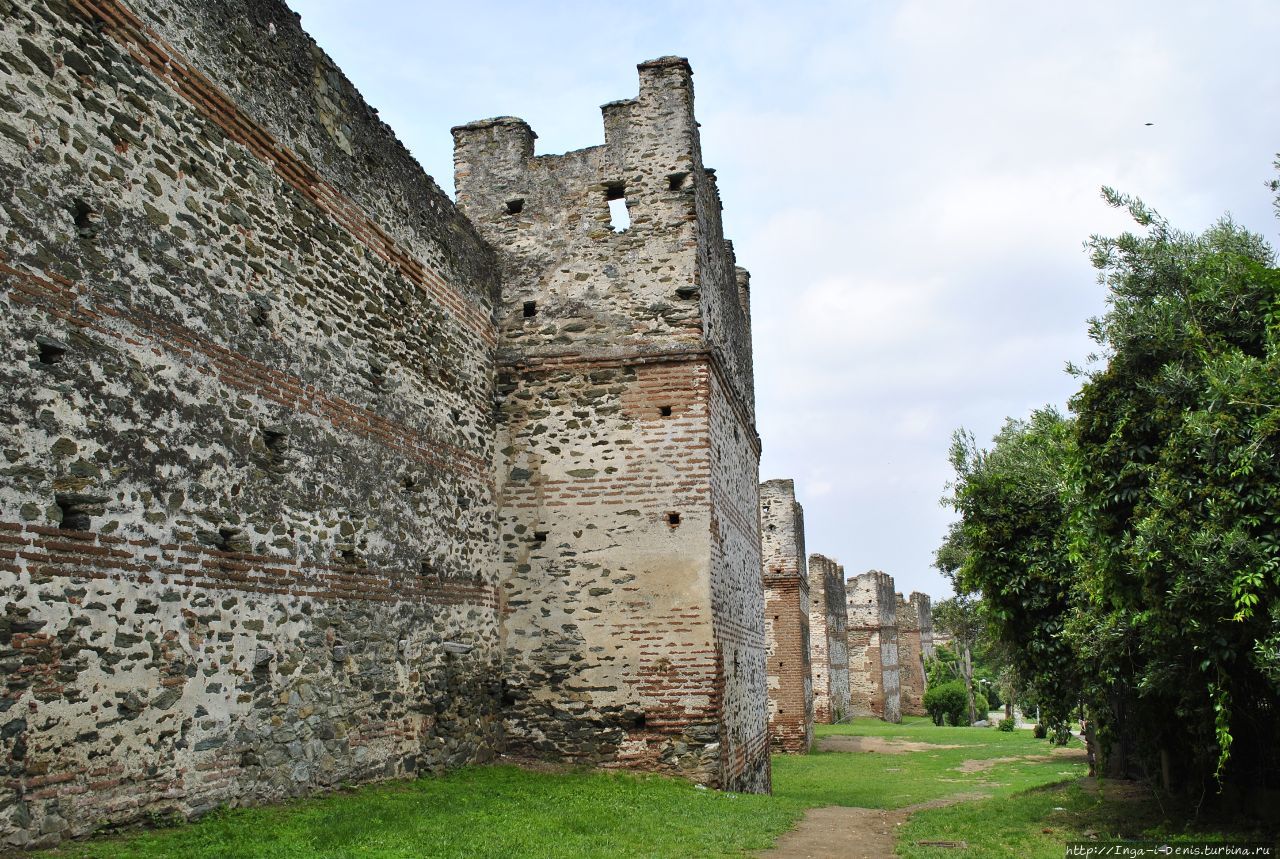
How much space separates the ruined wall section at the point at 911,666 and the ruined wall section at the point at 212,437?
33.6 metres

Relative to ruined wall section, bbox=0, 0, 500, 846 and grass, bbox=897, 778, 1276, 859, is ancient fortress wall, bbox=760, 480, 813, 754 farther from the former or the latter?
ruined wall section, bbox=0, 0, 500, 846

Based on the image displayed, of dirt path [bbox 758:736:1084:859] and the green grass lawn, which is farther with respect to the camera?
dirt path [bbox 758:736:1084:859]

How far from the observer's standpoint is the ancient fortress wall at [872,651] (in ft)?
122

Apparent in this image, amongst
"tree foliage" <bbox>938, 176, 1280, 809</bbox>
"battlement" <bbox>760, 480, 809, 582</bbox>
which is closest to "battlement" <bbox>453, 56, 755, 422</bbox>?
"tree foliage" <bbox>938, 176, 1280, 809</bbox>

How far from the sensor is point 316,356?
876 centimetres

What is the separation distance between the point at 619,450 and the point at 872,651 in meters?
28.5

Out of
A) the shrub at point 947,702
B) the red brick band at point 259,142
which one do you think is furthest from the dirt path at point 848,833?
the shrub at point 947,702

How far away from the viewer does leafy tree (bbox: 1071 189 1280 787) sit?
6352 mm

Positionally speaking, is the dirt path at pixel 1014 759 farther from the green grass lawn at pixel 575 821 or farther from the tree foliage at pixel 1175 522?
the tree foliage at pixel 1175 522

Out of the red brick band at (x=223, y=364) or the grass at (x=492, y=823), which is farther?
the grass at (x=492, y=823)

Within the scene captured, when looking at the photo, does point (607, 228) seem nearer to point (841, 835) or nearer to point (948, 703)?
point (841, 835)

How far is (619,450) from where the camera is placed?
1203cm

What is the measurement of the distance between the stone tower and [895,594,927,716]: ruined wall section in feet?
96.0

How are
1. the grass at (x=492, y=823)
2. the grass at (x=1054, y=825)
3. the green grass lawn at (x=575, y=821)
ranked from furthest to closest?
the grass at (x=1054, y=825)
the green grass lawn at (x=575, y=821)
the grass at (x=492, y=823)
